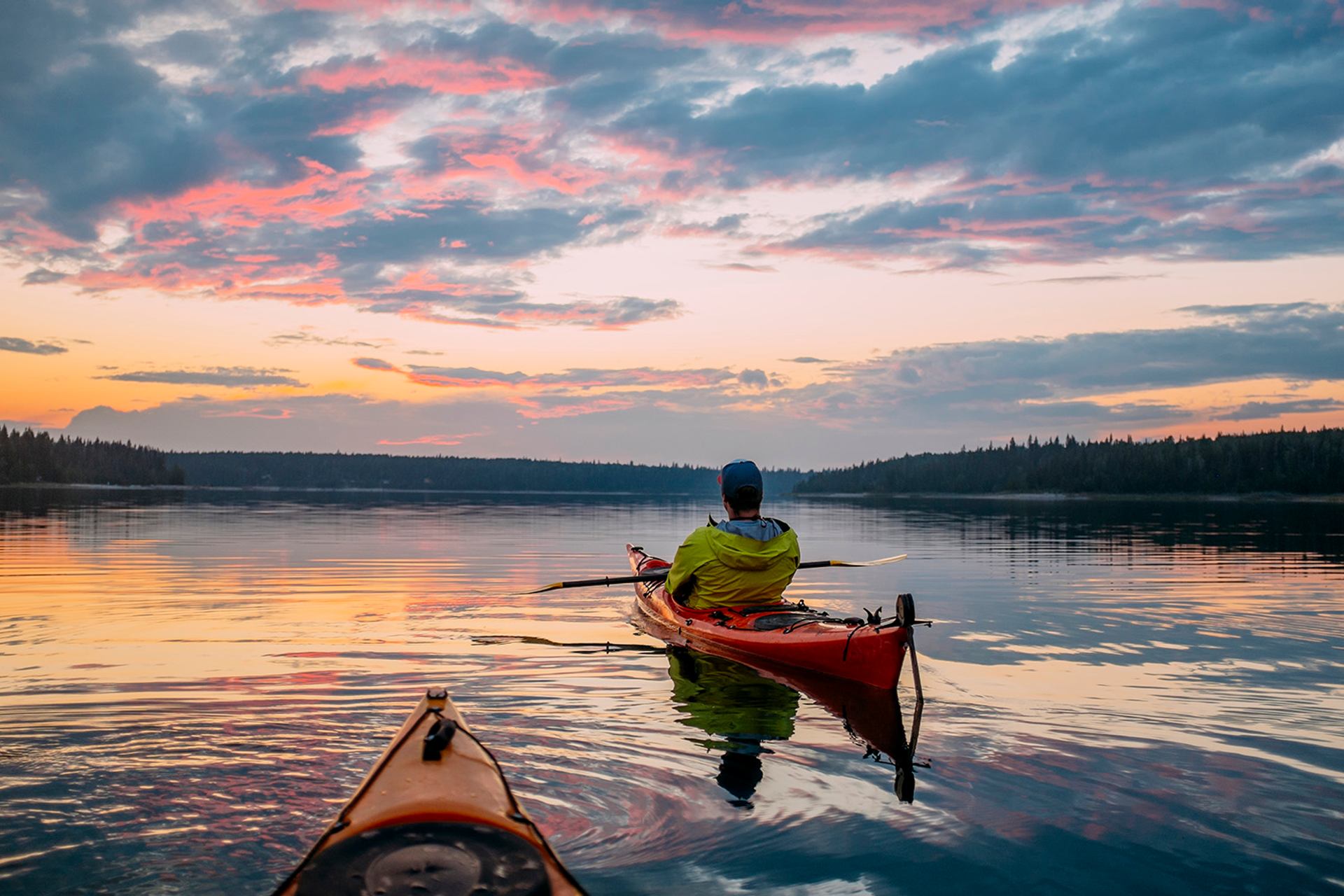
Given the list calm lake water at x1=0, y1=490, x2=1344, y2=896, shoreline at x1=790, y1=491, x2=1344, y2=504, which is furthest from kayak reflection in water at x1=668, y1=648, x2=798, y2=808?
shoreline at x1=790, y1=491, x2=1344, y2=504

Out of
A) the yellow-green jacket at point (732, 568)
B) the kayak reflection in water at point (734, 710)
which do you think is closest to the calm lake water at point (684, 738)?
the kayak reflection in water at point (734, 710)

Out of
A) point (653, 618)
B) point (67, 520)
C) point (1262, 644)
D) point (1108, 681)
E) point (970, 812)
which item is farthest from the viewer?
point (67, 520)

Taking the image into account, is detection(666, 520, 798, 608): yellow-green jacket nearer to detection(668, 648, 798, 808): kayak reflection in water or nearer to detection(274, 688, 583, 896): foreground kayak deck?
detection(668, 648, 798, 808): kayak reflection in water

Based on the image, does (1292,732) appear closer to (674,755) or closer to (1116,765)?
(1116,765)

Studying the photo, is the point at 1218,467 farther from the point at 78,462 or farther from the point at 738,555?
the point at 78,462

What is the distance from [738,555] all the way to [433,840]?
31.0 ft

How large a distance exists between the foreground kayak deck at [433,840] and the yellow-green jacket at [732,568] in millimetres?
8549

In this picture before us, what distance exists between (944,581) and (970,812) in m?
19.0

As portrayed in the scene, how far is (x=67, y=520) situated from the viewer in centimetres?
5031

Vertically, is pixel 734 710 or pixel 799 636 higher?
pixel 799 636

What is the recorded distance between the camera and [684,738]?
31.5 ft

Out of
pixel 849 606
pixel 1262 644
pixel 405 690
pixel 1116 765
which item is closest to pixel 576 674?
pixel 405 690

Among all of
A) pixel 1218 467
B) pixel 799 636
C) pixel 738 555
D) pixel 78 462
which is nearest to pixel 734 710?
pixel 799 636

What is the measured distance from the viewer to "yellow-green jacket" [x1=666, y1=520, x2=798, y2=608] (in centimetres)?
1432
